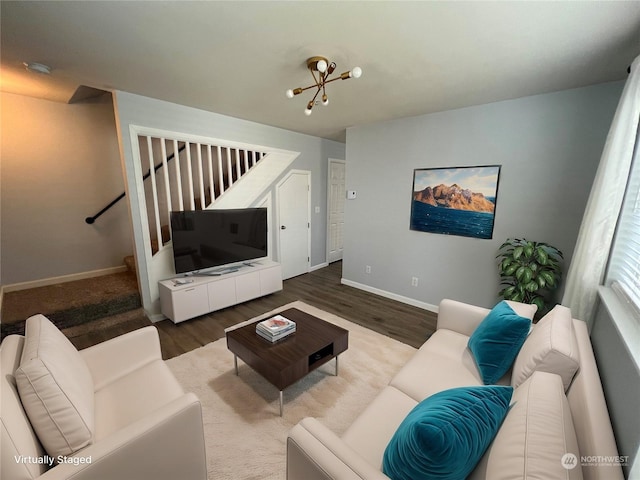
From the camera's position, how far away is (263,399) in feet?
6.20

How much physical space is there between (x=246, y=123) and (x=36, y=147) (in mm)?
2557

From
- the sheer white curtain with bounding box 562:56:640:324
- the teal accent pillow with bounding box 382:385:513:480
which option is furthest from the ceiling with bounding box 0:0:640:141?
the teal accent pillow with bounding box 382:385:513:480

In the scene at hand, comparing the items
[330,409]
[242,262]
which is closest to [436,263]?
[330,409]

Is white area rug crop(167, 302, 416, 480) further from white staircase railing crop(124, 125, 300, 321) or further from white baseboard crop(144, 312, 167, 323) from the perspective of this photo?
white staircase railing crop(124, 125, 300, 321)

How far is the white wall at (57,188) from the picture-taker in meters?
3.01

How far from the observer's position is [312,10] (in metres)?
1.37

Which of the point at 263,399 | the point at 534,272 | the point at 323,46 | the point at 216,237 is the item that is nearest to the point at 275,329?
the point at 263,399

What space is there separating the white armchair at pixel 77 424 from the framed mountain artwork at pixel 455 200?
3038mm

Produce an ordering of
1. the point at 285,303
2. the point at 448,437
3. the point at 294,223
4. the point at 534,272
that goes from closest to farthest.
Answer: the point at 448,437, the point at 534,272, the point at 285,303, the point at 294,223

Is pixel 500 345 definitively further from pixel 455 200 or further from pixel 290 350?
pixel 455 200

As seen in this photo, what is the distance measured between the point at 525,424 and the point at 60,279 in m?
4.91

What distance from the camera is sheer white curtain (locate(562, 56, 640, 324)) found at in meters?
1.58

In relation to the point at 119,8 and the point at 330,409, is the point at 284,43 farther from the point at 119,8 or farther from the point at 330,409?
the point at 330,409

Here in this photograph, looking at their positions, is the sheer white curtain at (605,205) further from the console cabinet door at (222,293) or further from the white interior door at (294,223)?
the white interior door at (294,223)
